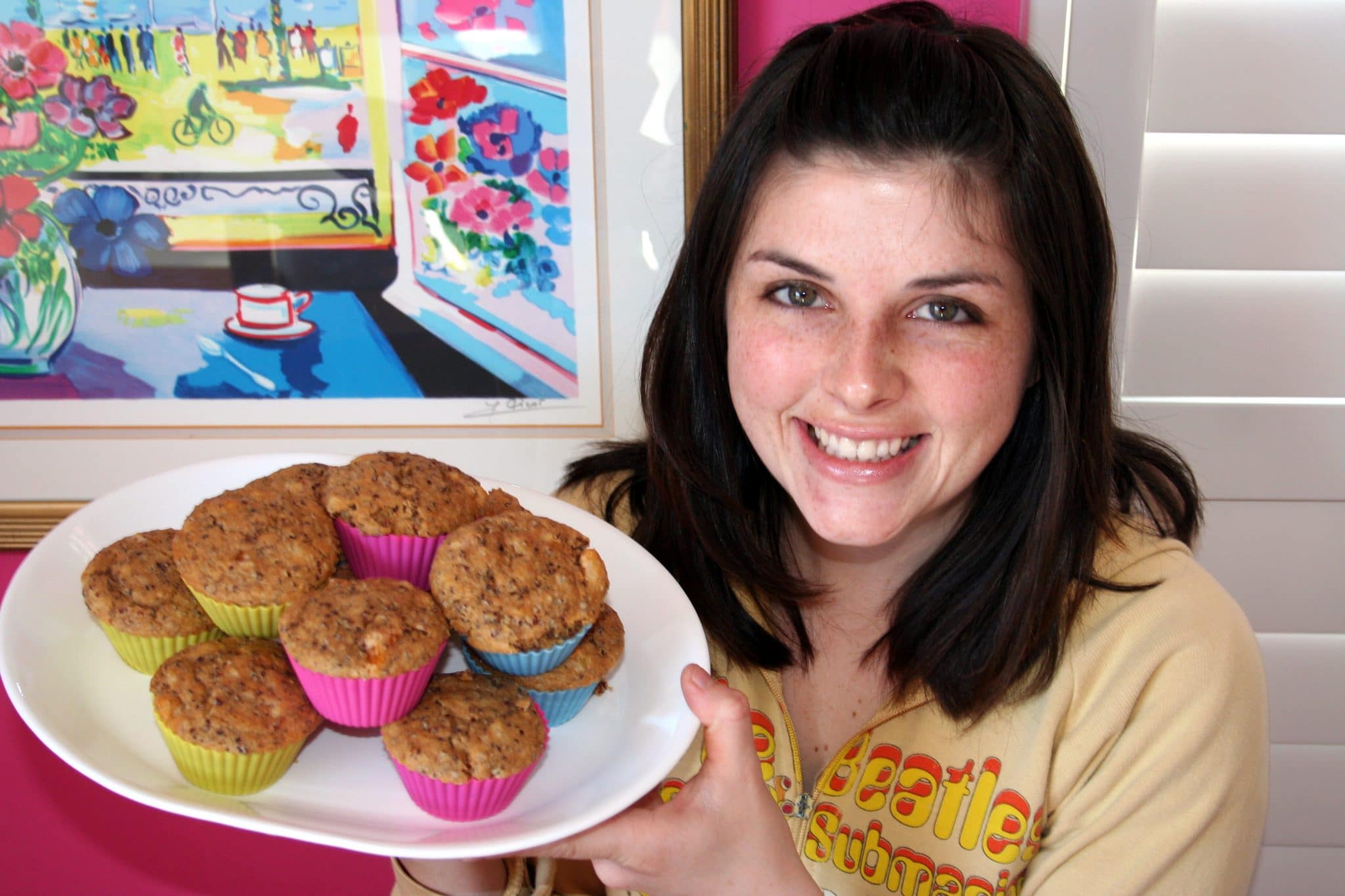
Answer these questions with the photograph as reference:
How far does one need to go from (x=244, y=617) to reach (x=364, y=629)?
168 millimetres

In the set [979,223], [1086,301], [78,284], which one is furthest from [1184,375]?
[78,284]

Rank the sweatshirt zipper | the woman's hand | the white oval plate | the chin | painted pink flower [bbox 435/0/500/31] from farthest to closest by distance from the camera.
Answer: painted pink flower [bbox 435/0/500/31]
the sweatshirt zipper
the chin
the woman's hand
the white oval plate

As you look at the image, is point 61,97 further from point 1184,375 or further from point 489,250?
point 1184,375

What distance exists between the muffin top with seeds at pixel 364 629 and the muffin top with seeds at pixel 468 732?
6 cm

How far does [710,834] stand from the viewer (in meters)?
0.97

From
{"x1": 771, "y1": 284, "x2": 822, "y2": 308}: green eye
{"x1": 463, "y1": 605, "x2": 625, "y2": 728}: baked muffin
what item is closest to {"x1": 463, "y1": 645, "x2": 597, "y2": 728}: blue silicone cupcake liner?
{"x1": 463, "y1": 605, "x2": 625, "y2": 728}: baked muffin

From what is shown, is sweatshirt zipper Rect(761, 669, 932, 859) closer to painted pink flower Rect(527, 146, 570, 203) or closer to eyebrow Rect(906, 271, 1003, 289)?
eyebrow Rect(906, 271, 1003, 289)

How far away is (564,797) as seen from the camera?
36.2 inches

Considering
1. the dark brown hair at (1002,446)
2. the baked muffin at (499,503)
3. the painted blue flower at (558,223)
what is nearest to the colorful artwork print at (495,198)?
the painted blue flower at (558,223)

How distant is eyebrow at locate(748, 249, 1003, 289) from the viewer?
1.04 m

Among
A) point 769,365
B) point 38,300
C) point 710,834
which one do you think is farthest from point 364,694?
point 38,300

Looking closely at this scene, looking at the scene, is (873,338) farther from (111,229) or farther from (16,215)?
(16,215)

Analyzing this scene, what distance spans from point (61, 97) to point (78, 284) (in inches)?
11.7
